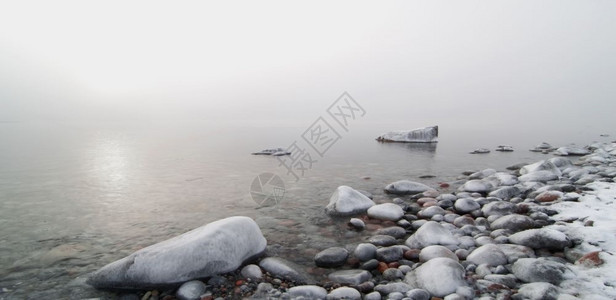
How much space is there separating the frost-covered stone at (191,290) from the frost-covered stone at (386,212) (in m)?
5.22

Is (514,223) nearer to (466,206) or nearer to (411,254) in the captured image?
(466,206)

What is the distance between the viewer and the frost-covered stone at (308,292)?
4941mm

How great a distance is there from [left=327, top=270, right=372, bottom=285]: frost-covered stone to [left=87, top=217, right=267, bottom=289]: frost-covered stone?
1.71 meters

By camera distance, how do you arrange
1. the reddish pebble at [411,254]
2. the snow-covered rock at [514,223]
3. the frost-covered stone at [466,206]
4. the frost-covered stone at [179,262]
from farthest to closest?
the frost-covered stone at [466,206] → the snow-covered rock at [514,223] → the reddish pebble at [411,254] → the frost-covered stone at [179,262]

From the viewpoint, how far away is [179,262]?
17.6 feet

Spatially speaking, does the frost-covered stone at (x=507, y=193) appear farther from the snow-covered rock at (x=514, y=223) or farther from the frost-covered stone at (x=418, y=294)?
the frost-covered stone at (x=418, y=294)

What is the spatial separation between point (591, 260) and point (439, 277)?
262 cm

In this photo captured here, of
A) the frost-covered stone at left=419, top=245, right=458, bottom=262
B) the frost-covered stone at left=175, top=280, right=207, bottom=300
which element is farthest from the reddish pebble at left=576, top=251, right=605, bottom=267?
the frost-covered stone at left=175, top=280, right=207, bottom=300

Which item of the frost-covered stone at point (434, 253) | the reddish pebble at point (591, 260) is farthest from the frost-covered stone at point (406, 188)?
the reddish pebble at point (591, 260)

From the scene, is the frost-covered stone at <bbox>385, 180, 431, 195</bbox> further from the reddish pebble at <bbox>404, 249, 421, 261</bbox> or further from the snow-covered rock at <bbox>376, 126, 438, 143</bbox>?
the snow-covered rock at <bbox>376, 126, 438, 143</bbox>

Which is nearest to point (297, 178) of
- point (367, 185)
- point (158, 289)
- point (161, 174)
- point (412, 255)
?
point (367, 185)

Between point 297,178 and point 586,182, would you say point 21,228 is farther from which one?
point 586,182

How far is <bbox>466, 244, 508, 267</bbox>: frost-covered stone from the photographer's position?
5.76m

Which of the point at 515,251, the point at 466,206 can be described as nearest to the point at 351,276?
the point at 515,251
